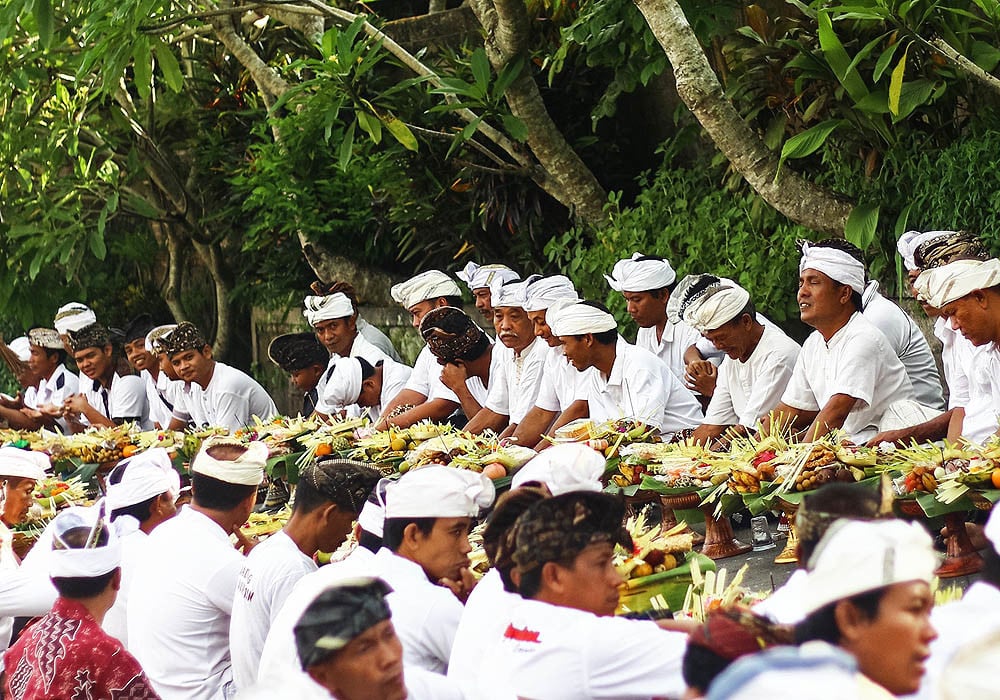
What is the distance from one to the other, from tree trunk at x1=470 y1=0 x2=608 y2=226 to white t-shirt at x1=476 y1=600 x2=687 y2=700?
692 cm

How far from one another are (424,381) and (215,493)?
11.8 ft

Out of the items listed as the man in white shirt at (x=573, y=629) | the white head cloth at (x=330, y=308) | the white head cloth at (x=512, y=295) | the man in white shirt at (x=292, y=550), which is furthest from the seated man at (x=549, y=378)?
the man in white shirt at (x=573, y=629)

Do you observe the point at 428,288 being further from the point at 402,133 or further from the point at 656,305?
the point at 656,305

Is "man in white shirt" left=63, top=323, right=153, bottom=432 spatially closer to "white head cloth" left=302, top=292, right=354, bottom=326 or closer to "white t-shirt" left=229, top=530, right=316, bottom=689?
"white head cloth" left=302, top=292, right=354, bottom=326

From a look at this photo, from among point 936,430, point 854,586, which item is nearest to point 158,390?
point 936,430

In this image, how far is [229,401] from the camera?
9758 millimetres

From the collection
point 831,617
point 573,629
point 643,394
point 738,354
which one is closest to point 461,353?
point 643,394

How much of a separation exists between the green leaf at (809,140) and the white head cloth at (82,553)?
4731 mm

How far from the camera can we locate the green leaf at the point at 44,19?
837 cm

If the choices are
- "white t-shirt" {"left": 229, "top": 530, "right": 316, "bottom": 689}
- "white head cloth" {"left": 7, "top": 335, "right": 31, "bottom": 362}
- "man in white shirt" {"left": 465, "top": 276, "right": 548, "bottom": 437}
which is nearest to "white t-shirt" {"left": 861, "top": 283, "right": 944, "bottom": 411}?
"man in white shirt" {"left": 465, "top": 276, "right": 548, "bottom": 437}

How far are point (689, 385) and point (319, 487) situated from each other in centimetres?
300

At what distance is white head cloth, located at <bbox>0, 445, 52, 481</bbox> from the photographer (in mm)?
6734

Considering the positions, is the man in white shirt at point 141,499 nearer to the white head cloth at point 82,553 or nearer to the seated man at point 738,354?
the white head cloth at point 82,553

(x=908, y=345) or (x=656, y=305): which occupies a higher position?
(x=908, y=345)
